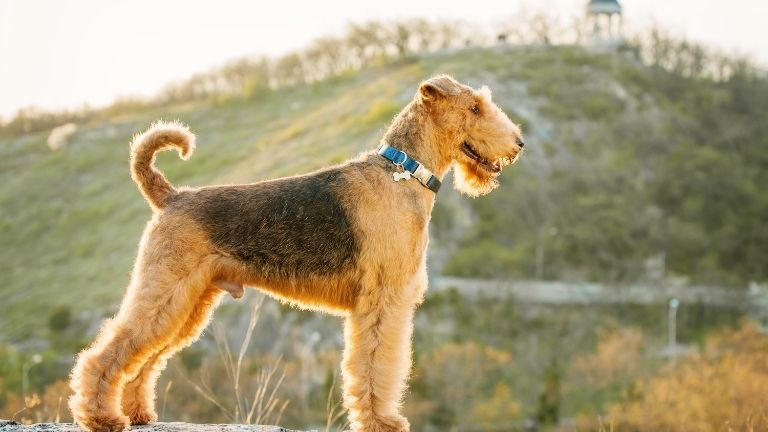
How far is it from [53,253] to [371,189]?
264ft

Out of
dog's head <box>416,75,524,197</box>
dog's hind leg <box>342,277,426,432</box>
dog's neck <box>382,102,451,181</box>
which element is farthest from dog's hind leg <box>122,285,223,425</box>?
dog's head <box>416,75,524,197</box>

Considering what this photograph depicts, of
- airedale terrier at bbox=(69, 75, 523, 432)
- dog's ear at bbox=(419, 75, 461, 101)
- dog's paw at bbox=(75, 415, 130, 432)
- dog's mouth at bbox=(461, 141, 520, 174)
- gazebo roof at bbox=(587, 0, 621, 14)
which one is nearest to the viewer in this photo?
dog's paw at bbox=(75, 415, 130, 432)

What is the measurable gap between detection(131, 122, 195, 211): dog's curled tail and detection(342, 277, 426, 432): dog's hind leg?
64.9 inches

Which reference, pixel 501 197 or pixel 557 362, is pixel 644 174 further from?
pixel 557 362

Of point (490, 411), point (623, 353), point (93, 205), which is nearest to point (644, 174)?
point (623, 353)

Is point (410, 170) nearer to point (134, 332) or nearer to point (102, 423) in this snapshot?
point (134, 332)

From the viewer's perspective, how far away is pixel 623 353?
178 feet

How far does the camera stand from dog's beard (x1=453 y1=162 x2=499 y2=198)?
6680 mm

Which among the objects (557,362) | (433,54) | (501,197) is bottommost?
(557,362)

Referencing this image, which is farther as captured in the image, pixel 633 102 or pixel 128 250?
pixel 633 102

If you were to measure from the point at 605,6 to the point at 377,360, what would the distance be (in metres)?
96.5

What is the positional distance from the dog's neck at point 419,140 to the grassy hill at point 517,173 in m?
59.1

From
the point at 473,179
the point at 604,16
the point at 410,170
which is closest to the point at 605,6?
the point at 604,16

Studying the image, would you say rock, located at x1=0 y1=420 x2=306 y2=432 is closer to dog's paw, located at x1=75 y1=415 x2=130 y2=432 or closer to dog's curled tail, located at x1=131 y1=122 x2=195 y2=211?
dog's paw, located at x1=75 y1=415 x2=130 y2=432
